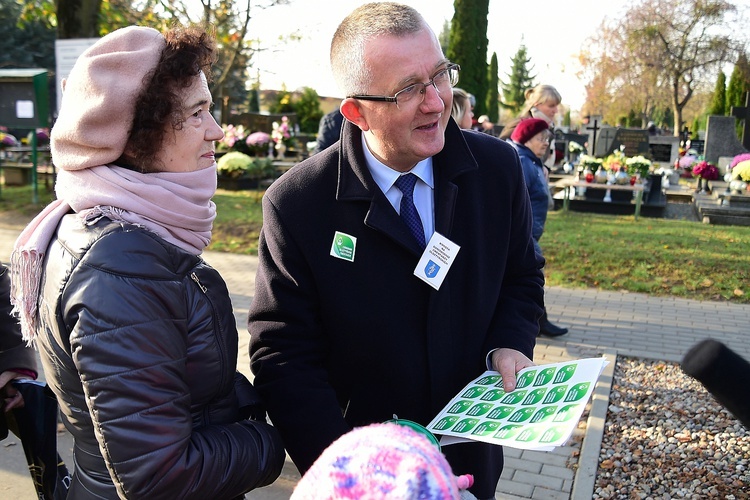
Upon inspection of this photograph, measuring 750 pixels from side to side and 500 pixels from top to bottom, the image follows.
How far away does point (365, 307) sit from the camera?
1.99 metres

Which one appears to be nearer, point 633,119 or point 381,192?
point 381,192

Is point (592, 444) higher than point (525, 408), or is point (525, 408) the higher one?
point (525, 408)

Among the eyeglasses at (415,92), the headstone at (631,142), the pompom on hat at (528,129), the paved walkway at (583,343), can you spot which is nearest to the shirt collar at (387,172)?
the eyeglasses at (415,92)

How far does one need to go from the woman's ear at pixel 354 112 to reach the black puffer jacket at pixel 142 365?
0.70 m

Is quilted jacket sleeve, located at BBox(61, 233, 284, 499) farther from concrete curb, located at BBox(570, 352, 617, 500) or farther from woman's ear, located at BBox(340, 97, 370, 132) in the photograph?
concrete curb, located at BBox(570, 352, 617, 500)

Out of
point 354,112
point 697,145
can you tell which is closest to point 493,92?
point 697,145

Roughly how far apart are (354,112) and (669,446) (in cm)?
305

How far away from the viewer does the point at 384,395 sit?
2057 mm

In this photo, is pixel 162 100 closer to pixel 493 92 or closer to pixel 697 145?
pixel 697 145

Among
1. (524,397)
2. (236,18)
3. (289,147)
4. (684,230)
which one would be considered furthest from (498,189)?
(289,147)

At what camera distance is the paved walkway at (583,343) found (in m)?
3.64

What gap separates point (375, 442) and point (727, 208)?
14.0 metres

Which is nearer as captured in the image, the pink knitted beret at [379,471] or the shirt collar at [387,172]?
the pink knitted beret at [379,471]

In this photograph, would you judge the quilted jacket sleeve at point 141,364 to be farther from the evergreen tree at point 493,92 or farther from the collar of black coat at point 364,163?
the evergreen tree at point 493,92
